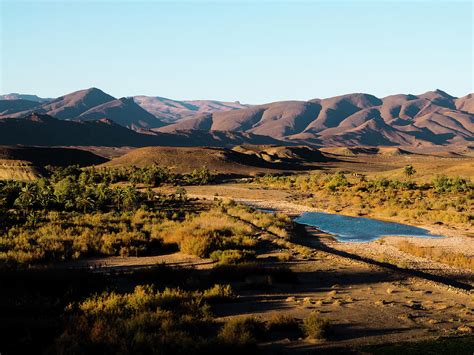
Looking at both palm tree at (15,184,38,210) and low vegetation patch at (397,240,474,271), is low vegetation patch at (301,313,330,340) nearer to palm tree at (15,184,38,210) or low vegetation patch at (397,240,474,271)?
low vegetation patch at (397,240,474,271)

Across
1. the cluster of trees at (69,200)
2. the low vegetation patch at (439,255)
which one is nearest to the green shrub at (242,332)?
the low vegetation patch at (439,255)

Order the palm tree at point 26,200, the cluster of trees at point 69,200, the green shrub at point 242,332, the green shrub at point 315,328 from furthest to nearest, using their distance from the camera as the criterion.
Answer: the cluster of trees at point 69,200 → the palm tree at point 26,200 → the green shrub at point 315,328 → the green shrub at point 242,332

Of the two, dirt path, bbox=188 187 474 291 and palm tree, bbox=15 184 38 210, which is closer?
dirt path, bbox=188 187 474 291

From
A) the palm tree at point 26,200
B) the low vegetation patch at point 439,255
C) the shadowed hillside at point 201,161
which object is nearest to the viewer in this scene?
the low vegetation patch at point 439,255

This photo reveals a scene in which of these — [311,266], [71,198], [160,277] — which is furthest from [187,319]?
[71,198]

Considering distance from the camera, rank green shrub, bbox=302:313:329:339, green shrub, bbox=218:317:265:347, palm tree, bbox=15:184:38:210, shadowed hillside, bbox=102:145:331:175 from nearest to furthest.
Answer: green shrub, bbox=218:317:265:347
green shrub, bbox=302:313:329:339
palm tree, bbox=15:184:38:210
shadowed hillside, bbox=102:145:331:175

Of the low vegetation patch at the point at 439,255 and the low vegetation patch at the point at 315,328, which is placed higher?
the low vegetation patch at the point at 315,328

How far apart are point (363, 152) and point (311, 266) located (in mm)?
186186

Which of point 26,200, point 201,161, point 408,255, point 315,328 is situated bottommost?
point 408,255

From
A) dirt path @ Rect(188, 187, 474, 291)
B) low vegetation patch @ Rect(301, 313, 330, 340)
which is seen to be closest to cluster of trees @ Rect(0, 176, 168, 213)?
dirt path @ Rect(188, 187, 474, 291)

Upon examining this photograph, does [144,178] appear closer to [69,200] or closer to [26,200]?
[69,200]

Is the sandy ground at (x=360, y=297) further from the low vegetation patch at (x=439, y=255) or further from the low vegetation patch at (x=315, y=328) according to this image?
the low vegetation patch at (x=439, y=255)

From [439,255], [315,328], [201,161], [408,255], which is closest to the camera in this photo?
[315,328]

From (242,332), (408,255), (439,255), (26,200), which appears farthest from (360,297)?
(26,200)
